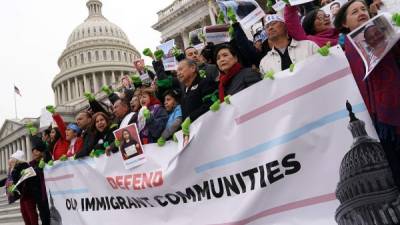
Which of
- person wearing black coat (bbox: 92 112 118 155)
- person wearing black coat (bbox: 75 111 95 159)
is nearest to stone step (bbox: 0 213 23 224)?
person wearing black coat (bbox: 75 111 95 159)

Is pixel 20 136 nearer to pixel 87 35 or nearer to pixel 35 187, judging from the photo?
pixel 87 35

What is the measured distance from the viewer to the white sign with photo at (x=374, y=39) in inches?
88.8

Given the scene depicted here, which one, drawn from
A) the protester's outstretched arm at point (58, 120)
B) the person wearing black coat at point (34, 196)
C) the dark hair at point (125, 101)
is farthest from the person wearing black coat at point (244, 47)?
the person wearing black coat at point (34, 196)

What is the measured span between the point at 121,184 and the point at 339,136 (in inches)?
100

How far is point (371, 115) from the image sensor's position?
254 centimetres

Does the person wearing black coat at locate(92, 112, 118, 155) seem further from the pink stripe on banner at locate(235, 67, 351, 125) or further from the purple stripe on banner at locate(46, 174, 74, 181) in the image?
the pink stripe on banner at locate(235, 67, 351, 125)

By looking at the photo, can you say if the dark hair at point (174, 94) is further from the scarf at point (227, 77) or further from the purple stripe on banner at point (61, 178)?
the purple stripe on banner at point (61, 178)

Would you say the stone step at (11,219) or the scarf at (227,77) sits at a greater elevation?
the scarf at (227,77)

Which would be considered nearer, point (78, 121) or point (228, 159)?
point (228, 159)

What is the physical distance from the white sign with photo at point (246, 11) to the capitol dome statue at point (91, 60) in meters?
73.6

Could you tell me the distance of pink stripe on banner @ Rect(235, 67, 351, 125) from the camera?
280 centimetres

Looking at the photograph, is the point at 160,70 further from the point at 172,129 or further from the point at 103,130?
the point at 172,129

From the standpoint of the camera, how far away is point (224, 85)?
12.4 ft

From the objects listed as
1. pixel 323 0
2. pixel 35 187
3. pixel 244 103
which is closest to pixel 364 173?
pixel 244 103
